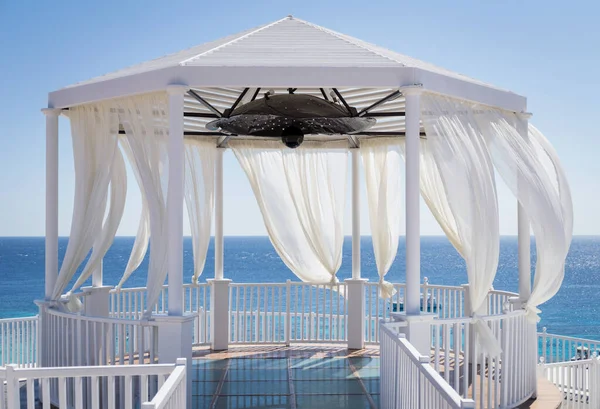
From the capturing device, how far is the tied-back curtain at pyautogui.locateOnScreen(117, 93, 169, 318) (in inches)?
263

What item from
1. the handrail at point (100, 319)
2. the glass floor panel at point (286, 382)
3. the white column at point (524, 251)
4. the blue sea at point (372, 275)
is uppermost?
the white column at point (524, 251)

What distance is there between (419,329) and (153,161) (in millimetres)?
2960

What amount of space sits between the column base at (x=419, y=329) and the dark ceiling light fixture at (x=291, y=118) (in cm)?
218

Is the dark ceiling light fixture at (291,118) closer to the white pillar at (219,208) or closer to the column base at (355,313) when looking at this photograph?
the white pillar at (219,208)

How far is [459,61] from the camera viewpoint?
49781 mm

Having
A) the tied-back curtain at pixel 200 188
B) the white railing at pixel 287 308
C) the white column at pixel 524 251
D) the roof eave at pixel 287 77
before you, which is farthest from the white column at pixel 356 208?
the roof eave at pixel 287 77

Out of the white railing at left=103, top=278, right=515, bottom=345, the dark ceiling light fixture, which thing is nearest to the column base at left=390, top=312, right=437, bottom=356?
the white railing at left=103, top=278, right=515, bottom=345

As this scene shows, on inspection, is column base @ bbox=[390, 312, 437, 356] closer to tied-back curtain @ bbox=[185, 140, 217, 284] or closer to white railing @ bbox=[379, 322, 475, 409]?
white railing @ bbox=[379, 322, 475, 409]

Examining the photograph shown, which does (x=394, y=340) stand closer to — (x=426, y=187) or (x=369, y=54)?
(x=369, y=54)

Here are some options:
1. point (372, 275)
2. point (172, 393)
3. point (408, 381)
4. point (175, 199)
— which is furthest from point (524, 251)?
point (372, 275)

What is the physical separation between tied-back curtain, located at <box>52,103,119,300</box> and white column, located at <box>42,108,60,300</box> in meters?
0.40

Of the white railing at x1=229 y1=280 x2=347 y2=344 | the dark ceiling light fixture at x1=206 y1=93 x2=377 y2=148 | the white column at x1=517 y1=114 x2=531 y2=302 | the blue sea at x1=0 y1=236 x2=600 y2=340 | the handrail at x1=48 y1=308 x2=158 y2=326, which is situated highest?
the dark ceiling light fixture at x1=206 y1=93 x2=377 y2=148

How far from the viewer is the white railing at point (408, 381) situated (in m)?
3.90

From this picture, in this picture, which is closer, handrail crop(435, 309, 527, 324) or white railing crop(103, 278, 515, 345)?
handrail crop(435, 309, 527, 324)
